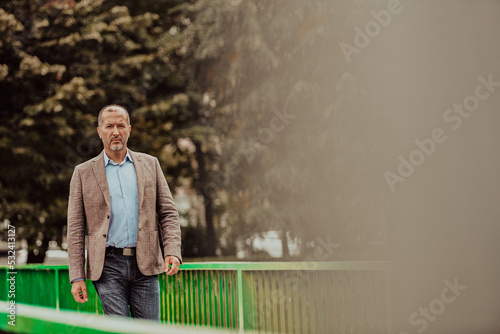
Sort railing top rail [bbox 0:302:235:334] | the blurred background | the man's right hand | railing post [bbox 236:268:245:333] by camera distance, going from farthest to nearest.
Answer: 1. the blurred background
2. railing post [bbox 236:268:245:333]
3. the man's right hand
4. railing top rail [bbox 0:302:235:334]

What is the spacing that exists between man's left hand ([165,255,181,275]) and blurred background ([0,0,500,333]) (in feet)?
23.3

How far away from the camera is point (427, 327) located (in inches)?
365

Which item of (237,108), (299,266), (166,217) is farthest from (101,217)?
(237,108)

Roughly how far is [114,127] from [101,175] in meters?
0.30

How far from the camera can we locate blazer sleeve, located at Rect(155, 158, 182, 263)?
15.2 ft

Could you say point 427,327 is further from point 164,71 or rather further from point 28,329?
point 164,71

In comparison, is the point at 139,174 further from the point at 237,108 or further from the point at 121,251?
the point at 237,108

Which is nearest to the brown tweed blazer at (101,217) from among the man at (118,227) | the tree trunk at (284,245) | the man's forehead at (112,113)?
the man at (118,227)

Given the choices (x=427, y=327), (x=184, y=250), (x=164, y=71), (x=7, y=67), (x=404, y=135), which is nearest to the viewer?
(x=427, y=327)

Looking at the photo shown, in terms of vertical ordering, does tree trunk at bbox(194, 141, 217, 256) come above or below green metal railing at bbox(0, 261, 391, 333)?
above

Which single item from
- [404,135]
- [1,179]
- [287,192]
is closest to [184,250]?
[287,192]

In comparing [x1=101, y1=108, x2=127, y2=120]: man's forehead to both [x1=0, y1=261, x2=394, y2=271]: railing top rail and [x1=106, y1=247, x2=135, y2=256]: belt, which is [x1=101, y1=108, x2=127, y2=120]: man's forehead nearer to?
[x1=106, y1=247, x2=135, y2=256]: belt

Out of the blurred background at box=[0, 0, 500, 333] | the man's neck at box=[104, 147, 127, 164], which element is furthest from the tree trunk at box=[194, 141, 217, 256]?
the man's neck at box=[104, 147, 127, 164]

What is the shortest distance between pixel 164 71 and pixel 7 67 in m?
5.54
